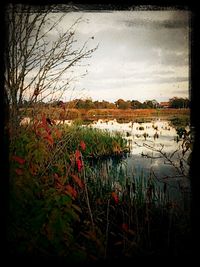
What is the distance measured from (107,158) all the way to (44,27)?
1465 millimetres

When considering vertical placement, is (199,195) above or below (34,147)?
below

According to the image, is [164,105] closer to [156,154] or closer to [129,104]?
[129,104]

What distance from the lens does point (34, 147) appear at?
225 centimetres

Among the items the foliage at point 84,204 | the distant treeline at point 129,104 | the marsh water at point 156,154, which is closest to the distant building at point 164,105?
the distant treeline at point 129,104

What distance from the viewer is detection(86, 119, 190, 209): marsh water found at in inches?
94.2

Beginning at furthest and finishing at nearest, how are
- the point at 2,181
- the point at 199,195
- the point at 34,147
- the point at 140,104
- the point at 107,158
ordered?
the point at 107,158 → the point at 140,104 → the point at 34,147 → the point at 199,195 → the point at 2,181

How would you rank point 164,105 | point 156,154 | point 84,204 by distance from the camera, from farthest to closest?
point 84,204 → point 156,154 → point 164,105

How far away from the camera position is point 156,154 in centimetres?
255

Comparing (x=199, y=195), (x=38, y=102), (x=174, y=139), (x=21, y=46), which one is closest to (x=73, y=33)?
(x=21, y=46)

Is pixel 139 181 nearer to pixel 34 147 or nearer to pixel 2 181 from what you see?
pixel 34 147

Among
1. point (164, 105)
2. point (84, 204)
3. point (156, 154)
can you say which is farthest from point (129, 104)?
point (84, 204)

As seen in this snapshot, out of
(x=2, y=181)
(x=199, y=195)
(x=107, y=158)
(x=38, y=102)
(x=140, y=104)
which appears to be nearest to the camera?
(x=2, y=181)

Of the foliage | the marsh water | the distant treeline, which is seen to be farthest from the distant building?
the foliage

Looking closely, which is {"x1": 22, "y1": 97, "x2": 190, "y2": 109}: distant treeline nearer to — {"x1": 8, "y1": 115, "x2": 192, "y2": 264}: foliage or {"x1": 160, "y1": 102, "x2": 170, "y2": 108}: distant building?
{"x1": 160, "y1": 102, "x2": 170, "y2": 108}: distant building
